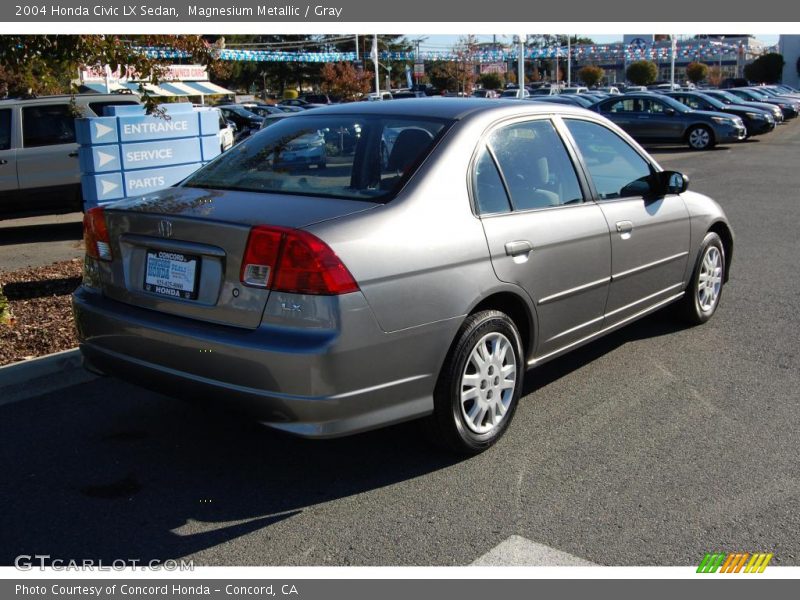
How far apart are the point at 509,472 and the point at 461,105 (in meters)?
2.02

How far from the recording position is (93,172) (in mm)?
7949

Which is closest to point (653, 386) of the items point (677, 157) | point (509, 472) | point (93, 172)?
point (509, 472)

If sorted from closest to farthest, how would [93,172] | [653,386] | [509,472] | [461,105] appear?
[509,472], [461,105], [653,386], [93,172]

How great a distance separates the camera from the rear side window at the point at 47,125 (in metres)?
11.8

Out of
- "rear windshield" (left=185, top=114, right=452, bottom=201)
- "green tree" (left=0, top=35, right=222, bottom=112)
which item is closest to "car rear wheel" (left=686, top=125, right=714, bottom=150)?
"green tree" (left=0, top=35, right=222, bottom=112)

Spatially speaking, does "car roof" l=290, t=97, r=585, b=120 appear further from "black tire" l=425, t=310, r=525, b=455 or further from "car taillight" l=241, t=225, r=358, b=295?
"car taillight" l=241, t=225, r=358, b=295

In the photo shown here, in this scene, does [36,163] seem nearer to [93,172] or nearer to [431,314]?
[93,172]

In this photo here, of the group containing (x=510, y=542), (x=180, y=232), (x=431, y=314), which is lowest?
(x=510, y=542)

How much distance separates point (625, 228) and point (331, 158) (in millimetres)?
1937

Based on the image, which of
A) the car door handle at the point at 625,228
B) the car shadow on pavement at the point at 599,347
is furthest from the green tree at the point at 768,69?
the car door handle at the point at 625,228

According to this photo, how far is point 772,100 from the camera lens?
1528 inches

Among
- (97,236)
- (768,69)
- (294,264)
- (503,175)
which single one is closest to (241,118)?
(97,236)

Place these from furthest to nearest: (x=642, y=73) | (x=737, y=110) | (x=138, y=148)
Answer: (x=642, y=73)
(x=737, y=110)
(x=138, y=148)

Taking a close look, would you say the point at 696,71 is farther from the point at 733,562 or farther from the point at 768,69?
the point at 733,562
